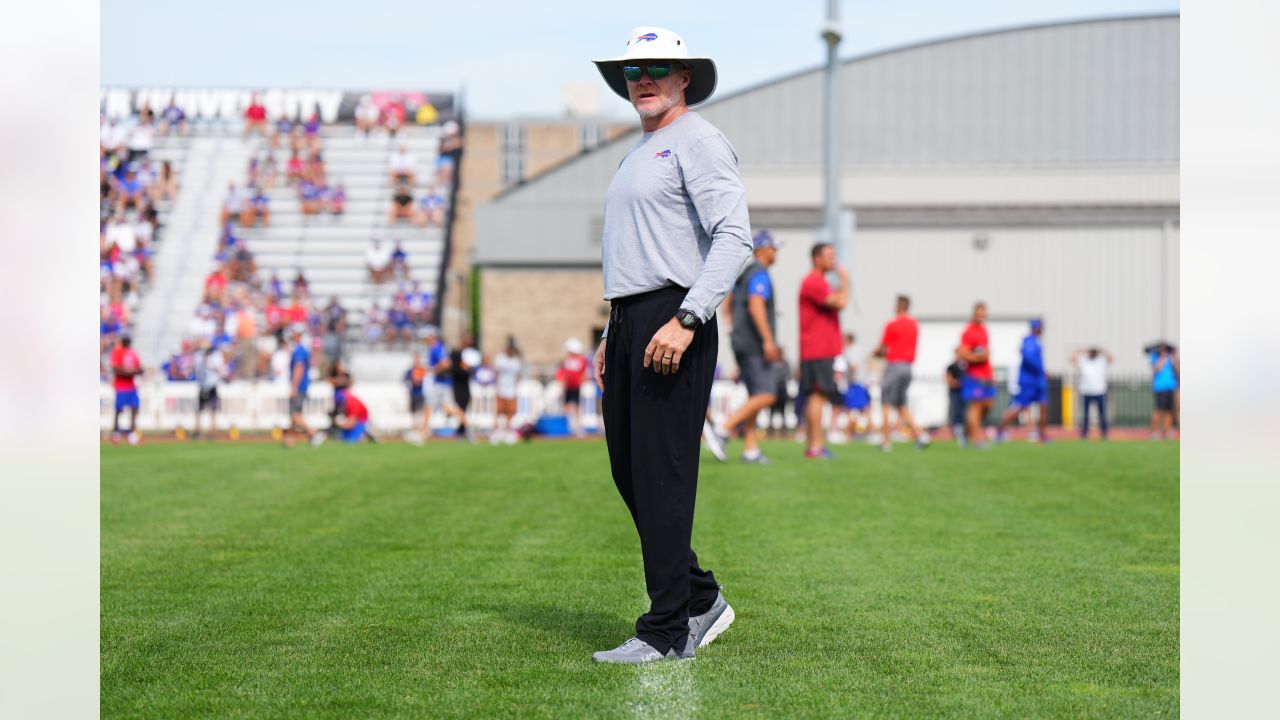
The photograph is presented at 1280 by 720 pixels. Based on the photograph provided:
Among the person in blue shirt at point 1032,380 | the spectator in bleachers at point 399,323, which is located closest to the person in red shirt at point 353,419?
the person in blue shirt at point 1032,380

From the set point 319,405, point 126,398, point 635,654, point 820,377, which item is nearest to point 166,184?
point 319,405

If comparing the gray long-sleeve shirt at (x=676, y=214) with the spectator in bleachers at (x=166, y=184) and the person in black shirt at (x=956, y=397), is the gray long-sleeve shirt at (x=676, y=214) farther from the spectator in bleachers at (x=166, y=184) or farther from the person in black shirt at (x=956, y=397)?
the spectator in bleachers at (x=166, y=184)

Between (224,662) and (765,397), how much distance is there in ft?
30.1

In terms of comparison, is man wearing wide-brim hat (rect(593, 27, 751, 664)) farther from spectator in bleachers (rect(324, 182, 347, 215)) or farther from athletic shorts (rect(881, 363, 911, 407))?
spectator in bleachers (rect(324, 182, 347, 215))

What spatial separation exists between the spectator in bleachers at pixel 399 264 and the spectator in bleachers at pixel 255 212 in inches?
188

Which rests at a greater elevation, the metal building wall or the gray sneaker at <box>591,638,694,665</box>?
the metal building wall

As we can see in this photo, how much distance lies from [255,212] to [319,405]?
1738 cm

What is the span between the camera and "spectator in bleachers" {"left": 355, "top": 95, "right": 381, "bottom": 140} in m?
49.2

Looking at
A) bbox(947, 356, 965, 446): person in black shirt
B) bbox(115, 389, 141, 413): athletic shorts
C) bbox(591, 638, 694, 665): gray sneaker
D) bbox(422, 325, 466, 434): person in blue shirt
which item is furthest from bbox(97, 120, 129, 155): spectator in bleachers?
bbox(591, 638, 694, 665): gray sneaker

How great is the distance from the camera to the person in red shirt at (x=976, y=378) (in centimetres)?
1934

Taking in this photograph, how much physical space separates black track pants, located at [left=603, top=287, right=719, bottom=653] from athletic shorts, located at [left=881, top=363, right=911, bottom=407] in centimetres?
1404
